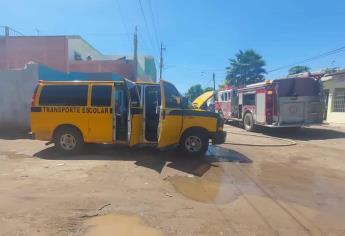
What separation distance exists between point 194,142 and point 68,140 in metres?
3.64

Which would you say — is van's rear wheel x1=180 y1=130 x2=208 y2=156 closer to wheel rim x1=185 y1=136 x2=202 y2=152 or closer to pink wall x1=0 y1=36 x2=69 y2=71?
wheel rim x1=185 y1=136 x2=202 y2=152

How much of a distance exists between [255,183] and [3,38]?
93.3ft

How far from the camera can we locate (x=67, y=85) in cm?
1020

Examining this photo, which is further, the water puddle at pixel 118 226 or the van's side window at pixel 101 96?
the van's side window at pixel 101 96

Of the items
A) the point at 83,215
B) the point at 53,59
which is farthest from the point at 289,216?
the point at 53,59

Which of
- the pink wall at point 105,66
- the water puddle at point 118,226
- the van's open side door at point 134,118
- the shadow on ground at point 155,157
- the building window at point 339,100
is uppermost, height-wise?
the pink wall at point 105,66

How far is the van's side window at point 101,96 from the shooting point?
32.8 feet

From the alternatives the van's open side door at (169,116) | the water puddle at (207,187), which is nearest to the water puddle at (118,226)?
the water puddle at (207,187)

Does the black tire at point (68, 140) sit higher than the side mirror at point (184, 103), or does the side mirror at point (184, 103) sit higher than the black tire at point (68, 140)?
the side mirror at point (184, 103)

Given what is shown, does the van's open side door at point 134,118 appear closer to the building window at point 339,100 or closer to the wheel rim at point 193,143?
the wheel rim at point 193,143

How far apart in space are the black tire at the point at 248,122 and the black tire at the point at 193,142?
8.54 meters

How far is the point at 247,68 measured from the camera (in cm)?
5747

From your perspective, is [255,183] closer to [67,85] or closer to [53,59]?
[67,85]

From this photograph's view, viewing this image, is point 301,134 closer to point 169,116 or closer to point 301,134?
point 301,134
